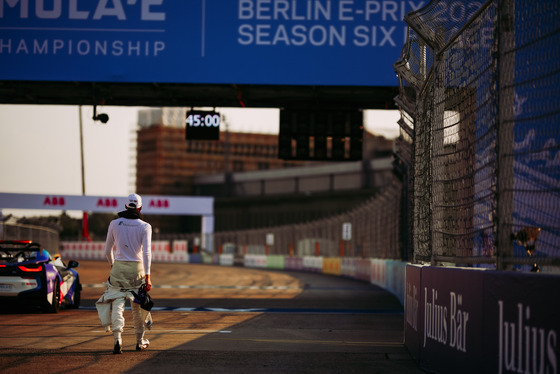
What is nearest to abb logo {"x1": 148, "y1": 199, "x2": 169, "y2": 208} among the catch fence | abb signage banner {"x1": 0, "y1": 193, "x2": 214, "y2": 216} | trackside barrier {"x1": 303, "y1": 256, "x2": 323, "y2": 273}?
abb signage banner {"x1": 0, "y1": 193, "x2": 214, "y2": 216}

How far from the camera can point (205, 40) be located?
2086 cm

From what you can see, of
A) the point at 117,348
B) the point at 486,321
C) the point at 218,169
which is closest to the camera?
the point at 486,321

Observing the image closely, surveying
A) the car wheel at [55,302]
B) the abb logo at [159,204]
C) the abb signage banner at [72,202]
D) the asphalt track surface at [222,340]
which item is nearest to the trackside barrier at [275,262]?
the abb signage banner at [72,202]

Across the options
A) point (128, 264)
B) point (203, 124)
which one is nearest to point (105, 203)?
point (203, 124)

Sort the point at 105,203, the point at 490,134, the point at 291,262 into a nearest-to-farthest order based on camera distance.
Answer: the point at 490,134, the point at 291,262, the point at 105,203

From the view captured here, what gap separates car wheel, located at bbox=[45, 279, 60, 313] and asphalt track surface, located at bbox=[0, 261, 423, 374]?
0.41 ft

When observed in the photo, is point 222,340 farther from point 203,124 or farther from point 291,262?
point 291,262

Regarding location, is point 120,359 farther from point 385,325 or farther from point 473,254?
point 385,325

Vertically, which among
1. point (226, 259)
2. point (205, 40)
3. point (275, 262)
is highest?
point (205, 40)

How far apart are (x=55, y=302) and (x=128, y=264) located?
20.5ft

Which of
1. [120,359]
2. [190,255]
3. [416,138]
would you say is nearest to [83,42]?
[416,138]

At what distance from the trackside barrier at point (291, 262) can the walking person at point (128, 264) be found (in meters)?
10.8

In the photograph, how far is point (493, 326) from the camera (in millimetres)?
6195

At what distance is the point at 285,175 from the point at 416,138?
75438 mm
